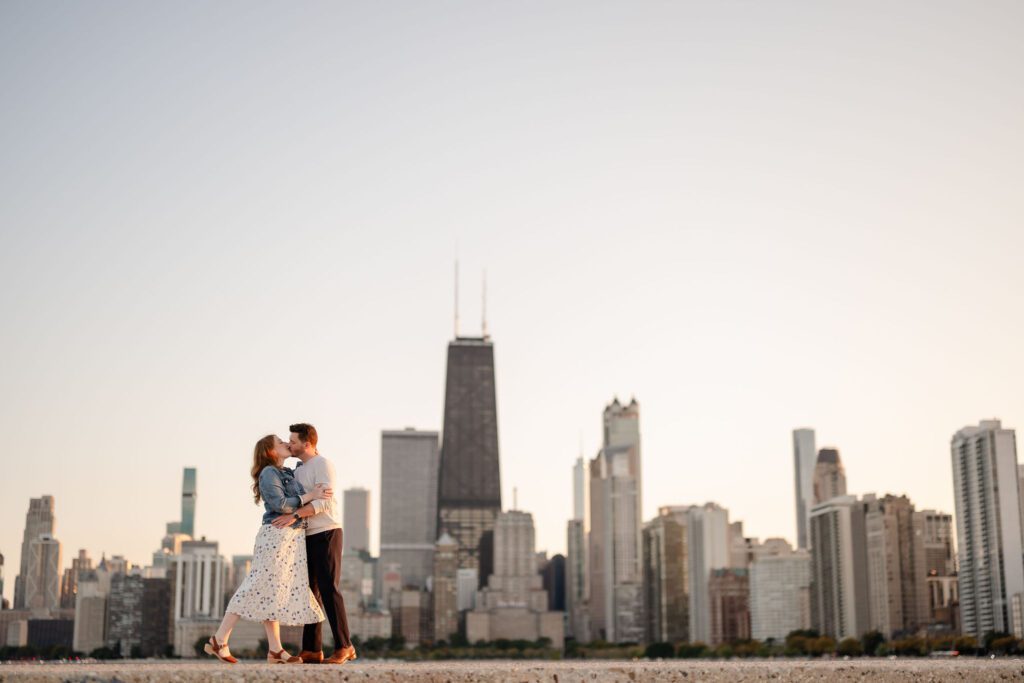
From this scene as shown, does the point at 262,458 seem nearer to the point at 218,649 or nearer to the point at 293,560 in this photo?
the point at 293,560

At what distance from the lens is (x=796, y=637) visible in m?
196

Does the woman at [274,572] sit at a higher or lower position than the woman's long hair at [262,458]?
lower

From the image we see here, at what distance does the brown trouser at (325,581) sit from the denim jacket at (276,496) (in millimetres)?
307

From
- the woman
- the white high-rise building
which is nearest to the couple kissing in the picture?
the woman

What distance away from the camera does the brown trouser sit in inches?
571

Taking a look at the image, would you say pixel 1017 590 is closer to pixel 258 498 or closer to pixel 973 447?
pixel 973 447

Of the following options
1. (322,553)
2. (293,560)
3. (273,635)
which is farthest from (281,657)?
(322,553)

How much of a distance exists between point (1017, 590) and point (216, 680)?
185798 millimetres

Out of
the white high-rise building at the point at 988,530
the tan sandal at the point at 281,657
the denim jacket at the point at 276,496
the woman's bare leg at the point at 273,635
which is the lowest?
the tan sandal at the point at 281,657

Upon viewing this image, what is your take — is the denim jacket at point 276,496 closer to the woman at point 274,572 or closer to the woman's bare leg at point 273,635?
the woman at point 274,572

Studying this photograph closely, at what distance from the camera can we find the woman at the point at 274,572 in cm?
1395

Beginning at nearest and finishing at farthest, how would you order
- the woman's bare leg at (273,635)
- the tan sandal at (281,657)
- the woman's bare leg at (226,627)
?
the tan sandal at (281,657), the woman's bare leg at (226,627), the woman's bare leg at (273,635)

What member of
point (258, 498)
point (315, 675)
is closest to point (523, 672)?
point (315, 675)

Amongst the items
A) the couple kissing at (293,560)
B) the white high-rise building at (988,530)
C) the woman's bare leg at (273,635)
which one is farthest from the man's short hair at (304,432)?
the white high-rise building at (988,530)
